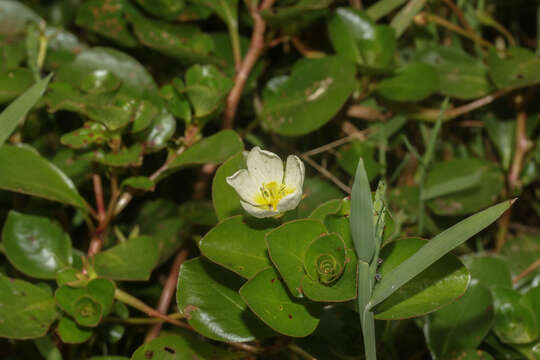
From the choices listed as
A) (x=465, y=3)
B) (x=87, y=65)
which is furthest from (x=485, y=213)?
(x=465, y=3)

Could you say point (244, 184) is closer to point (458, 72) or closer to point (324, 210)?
point (324, 210)

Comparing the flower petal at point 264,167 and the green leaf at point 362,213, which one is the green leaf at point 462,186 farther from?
the green leaf at point 362,213

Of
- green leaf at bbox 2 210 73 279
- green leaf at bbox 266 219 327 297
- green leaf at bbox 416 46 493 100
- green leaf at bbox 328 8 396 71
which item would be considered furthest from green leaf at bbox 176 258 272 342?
green leaf at bbox 416 46 493 100

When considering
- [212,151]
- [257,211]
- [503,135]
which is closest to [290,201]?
[257,211]

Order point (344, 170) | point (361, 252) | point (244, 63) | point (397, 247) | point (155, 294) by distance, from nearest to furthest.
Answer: point (361, 252) < point (397, 247) < point (155, 294) < point (244, 63) < point (344, 170)

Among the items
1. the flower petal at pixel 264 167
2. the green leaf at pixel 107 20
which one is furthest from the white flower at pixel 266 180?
the green leaf at pixel 107 20

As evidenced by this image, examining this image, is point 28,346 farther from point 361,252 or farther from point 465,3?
point 465,3
